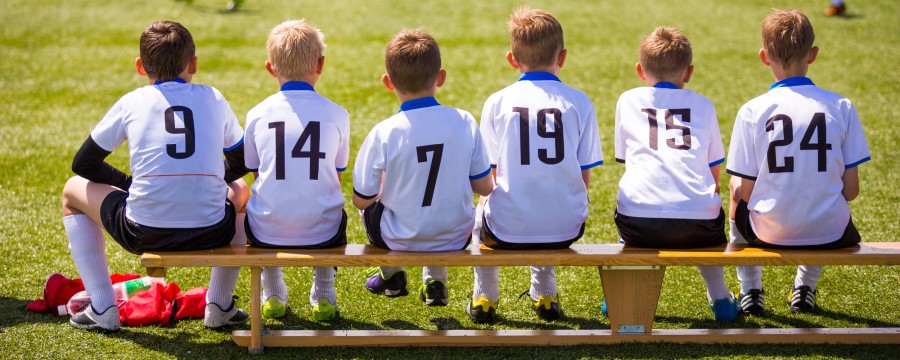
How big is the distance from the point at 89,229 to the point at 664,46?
8.67 feet

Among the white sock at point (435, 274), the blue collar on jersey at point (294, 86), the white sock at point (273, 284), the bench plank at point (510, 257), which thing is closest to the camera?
the bench plank at point (510, 257)

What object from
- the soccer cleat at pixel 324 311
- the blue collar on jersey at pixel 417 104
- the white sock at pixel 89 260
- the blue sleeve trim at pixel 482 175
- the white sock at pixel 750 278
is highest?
the blue collar on jersey at pixel 417 104

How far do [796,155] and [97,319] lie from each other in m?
3.06

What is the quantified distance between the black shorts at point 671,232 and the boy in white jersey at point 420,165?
64cm

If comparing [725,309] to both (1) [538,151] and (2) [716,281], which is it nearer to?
(2) [716,281]

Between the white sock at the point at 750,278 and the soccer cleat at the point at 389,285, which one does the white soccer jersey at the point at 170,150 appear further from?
the white sock at the point at 750,278

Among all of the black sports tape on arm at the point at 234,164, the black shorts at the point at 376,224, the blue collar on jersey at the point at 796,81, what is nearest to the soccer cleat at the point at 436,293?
the black shorts at the point at 376,224

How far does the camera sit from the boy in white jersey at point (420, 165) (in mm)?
3795

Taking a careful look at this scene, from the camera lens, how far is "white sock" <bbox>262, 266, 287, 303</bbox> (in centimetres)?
434

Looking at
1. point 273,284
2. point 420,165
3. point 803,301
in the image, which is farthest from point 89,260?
point 803,301

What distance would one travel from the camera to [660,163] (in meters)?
3.97

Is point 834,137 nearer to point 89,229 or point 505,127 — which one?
point 505,127

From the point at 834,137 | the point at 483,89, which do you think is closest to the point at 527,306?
the point at 834,137

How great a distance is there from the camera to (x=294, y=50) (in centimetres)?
399
